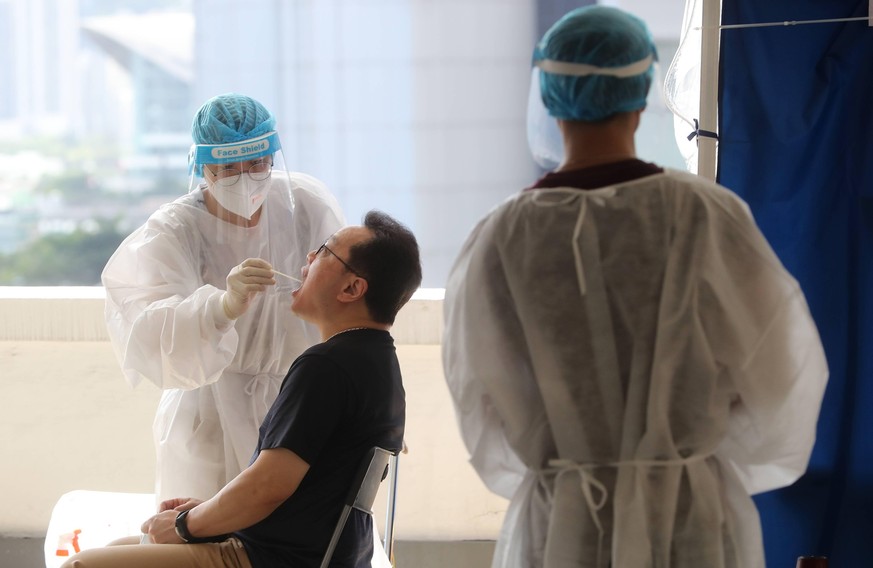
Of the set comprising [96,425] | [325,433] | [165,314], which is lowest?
[96,425]

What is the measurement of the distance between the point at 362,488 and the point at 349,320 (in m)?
0.31

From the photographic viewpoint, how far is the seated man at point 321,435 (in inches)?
61.2

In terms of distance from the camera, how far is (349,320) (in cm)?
170

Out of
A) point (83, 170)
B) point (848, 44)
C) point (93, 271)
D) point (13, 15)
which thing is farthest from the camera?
point (93, 271)

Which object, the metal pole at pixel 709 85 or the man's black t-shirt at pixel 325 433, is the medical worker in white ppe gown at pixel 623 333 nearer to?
the man's black t-shirt at pixel 325 433

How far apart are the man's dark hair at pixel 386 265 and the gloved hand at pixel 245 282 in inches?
8.2

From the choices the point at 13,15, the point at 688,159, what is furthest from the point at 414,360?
the point at 13,15

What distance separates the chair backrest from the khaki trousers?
163mm

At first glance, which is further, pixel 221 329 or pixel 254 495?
pixel 221 329

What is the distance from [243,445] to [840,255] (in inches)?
53.5

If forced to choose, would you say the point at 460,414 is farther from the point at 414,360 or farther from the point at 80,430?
the point at 80,430

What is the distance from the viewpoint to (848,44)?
197 centimetres

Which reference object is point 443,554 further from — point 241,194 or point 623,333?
point 623,333

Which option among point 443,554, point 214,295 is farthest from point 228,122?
point 443,554
